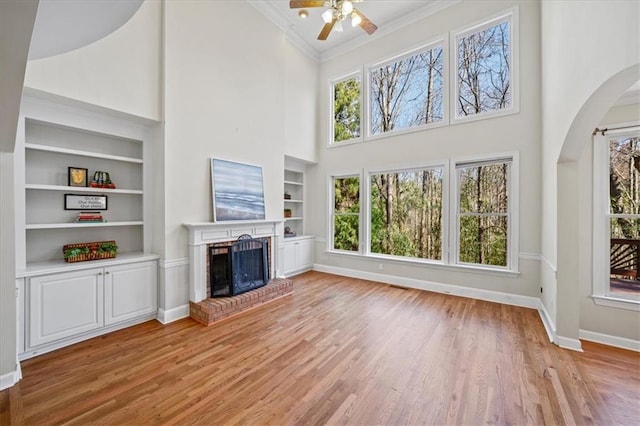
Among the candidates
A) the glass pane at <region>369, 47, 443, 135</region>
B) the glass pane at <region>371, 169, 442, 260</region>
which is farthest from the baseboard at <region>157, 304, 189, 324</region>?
the glass pane at <region>369, 47, 443, 135</region>

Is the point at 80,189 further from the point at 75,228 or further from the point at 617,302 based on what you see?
the point at 617,302

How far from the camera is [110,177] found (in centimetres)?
336

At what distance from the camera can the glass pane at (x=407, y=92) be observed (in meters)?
4.76

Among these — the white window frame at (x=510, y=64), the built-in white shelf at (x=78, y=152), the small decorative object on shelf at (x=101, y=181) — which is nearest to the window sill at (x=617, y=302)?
the white window frame at (x=510, y=64)

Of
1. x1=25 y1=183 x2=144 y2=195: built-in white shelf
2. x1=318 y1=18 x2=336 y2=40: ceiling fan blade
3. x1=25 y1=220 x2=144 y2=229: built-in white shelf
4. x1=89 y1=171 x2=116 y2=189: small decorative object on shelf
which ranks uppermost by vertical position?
x1=318 y1=18 x2=336 y2=40: ceiling fan blade

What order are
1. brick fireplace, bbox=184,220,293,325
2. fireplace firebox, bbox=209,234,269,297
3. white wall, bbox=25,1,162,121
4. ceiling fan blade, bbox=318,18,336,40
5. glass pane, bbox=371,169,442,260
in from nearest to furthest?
white wall, bbox=25,1,162,121
brick fireplace, bbox=184,220,293,325
ceiling fan blade, bbox=318,18,336,40
fireplace firebox, bbox=209,234,269,297
glass pane, bbox=371,169,442,260

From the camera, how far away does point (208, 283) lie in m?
3.65

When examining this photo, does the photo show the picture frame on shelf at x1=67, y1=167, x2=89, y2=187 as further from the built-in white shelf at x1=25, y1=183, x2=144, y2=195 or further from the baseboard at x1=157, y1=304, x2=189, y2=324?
the baseboard at x1=157, y1=304, x2=189, y2=324

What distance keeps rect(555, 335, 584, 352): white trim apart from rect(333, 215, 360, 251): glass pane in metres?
3.38

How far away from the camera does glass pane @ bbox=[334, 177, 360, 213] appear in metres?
5.65

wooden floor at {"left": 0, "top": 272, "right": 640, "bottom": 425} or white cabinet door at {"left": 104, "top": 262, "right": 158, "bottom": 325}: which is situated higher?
white cabinet door at {"left": 104, "top": 262, "right": 158, "bottom": 325}

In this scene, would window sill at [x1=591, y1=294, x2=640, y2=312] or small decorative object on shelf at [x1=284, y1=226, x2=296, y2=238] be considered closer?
window sill at [x1=591, y1=294, x2=640, y2=312]

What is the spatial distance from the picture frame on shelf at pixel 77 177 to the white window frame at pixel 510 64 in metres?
5.36

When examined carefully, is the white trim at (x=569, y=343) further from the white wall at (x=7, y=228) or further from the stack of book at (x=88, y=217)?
the stack of book at (x=88, y=217)
